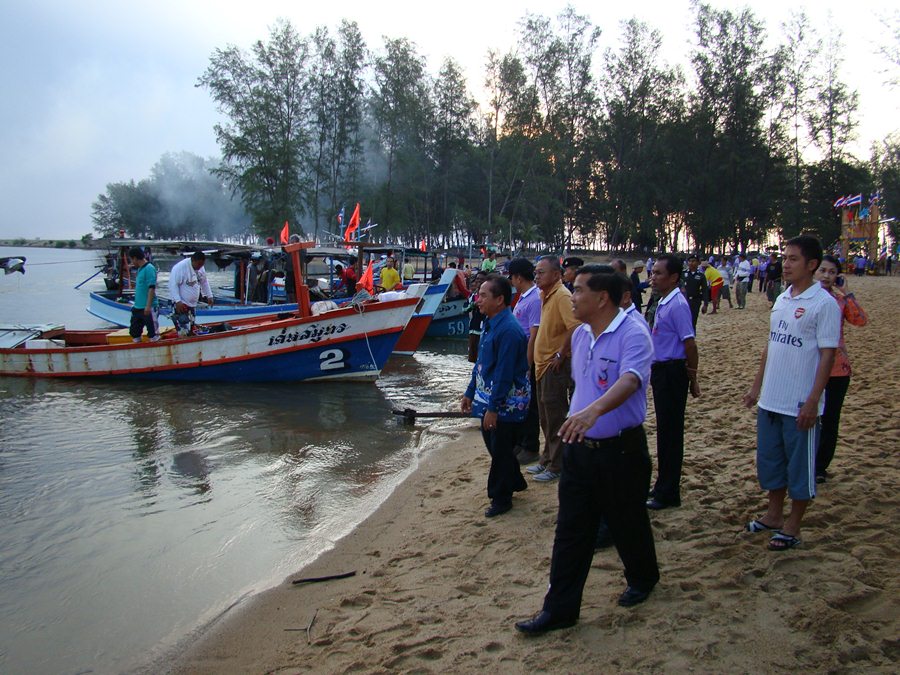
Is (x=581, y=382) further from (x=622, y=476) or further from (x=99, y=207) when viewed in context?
(x=99, y=207)

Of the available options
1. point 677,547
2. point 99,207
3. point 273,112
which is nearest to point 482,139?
point 273,112

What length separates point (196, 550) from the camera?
502 centimetres

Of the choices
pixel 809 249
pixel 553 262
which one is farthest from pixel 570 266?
pixel 809 249

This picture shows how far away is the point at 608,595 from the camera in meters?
3.34

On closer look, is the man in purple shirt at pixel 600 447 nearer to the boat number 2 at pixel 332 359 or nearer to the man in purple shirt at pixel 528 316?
the man in purple shirt at pixel 528 316

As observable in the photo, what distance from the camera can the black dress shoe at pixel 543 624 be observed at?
9.92ft

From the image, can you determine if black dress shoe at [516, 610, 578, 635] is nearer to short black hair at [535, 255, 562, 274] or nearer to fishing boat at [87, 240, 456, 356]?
short black hair at [535, 255, 562, 274]

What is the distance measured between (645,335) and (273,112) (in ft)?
120

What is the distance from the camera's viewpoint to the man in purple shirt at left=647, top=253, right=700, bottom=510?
4234 millimetres

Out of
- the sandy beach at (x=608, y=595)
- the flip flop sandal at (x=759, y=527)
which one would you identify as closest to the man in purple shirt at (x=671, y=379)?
the sandy beach at (x=608, y=595)

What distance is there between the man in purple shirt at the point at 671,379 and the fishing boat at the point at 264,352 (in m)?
7.65

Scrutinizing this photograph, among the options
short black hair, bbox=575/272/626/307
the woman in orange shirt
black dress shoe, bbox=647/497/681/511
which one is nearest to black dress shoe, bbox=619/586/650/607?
black dress shoe, bbox=647/497/681/511

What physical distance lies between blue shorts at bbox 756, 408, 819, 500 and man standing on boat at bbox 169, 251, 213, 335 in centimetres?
967

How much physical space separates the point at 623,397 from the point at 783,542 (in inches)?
65.7
